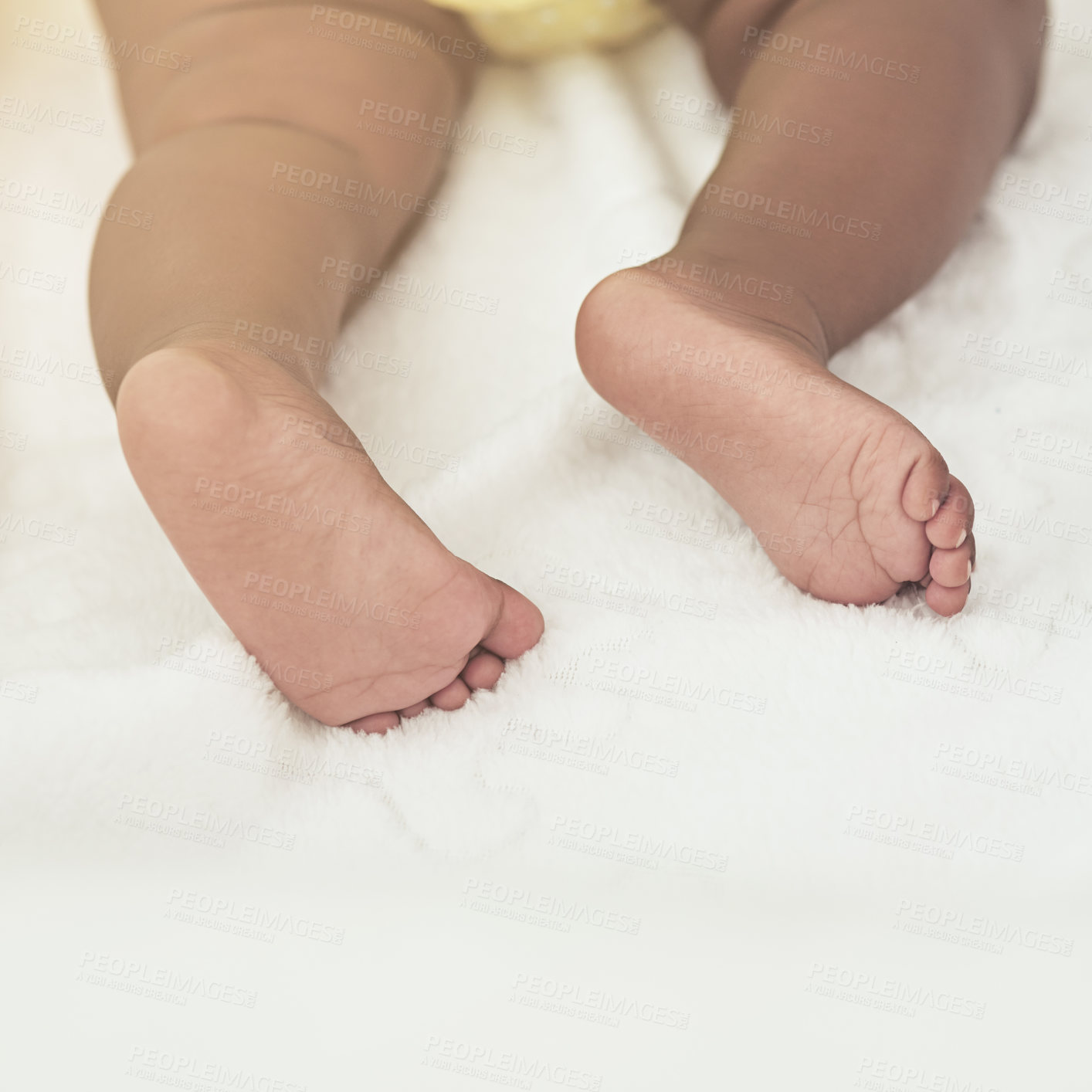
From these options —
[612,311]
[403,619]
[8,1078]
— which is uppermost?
[612,311]

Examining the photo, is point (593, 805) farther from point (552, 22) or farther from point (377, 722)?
point (552, 22)

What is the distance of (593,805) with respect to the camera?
0.57m

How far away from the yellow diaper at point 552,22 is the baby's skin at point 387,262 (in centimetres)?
3

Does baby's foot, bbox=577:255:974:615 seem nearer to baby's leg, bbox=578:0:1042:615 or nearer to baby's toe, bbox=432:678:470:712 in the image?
baby's leg, bbox=578:0:1042:615

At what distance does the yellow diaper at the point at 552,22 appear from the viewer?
0.88 meters

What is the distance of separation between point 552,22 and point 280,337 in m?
0.44

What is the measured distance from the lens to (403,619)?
1.89 ft

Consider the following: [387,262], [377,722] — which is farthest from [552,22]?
[377,722]

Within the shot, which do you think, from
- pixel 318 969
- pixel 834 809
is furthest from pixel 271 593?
pixel 834 809

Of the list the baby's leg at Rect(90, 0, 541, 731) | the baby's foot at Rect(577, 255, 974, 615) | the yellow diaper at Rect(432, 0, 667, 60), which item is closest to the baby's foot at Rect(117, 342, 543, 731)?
the baby's leg at Rect(90, 0, 541, 731)

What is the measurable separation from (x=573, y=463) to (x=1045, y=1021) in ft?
1.42

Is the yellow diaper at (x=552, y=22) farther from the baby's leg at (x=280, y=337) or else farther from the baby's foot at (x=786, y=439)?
the baby's foot at (x=786, y=439)

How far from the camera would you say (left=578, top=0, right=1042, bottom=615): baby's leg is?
1.94 ft

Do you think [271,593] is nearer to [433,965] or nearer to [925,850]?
[433,965]
